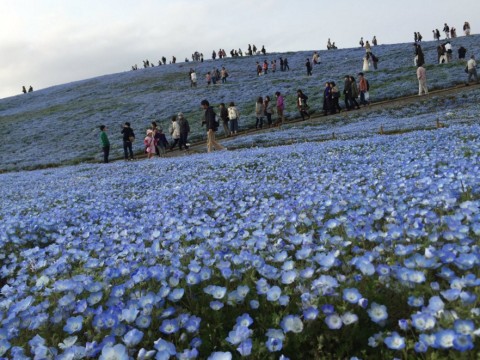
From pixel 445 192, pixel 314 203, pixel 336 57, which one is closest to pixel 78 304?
pixel 314 203

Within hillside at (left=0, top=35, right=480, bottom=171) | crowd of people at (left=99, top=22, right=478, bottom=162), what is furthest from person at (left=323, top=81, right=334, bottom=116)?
hillside at (left=0, top=35, right=480, bottom=171)

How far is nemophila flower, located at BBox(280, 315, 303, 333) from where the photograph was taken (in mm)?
2322

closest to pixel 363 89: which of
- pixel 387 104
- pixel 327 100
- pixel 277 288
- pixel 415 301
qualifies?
pixel 387 104

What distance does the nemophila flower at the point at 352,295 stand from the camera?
7.91 ft

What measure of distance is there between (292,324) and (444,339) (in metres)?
0.75

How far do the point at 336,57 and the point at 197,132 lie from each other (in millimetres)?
36325

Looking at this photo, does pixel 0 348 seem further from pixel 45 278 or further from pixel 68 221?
pixel 68 221

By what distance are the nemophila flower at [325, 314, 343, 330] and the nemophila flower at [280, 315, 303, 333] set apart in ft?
0.48

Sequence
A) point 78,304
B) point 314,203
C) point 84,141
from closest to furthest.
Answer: point 78,304, point 314,203, point 84,141

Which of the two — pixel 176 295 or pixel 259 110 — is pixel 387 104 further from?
pixel 176 295

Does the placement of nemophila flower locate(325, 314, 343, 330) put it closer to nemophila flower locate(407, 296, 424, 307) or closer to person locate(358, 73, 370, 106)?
nemophila flower locate(407, 296, 424, 307)

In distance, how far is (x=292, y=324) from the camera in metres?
2.35

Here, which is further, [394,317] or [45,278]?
[45,278]

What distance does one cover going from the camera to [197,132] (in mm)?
31797
